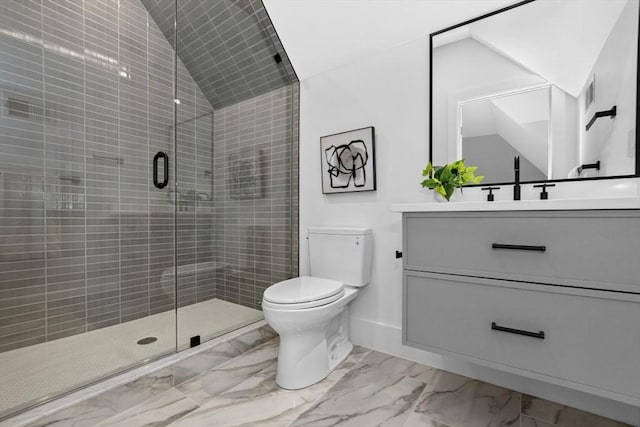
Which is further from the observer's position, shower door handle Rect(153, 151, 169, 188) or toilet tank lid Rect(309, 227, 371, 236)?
shower door handle Rect(153, 151, 169, 188)

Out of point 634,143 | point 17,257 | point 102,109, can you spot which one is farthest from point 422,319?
point 102,109

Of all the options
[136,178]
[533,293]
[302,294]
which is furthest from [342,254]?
[136,178]

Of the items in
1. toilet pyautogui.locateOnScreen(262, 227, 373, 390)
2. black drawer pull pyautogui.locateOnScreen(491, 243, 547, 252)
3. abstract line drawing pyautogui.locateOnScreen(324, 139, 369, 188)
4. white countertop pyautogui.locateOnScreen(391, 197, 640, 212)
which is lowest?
toilet pyautogui.locateOnScreen(262, 227, 373, 390)

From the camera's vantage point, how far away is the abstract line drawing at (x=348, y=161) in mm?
1791

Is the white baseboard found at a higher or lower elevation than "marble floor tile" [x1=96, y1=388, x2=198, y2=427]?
higher

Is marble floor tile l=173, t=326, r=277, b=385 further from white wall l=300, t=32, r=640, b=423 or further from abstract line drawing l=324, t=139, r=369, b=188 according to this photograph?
abstract line drawing l=324, t=139, r=369, b=188

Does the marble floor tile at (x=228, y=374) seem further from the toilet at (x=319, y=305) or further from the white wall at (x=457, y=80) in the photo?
the white wall at (x=457, y=80)

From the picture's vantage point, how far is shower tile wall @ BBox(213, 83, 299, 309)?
7.18ft

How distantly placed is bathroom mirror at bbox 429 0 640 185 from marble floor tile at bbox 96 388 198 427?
5.43ft

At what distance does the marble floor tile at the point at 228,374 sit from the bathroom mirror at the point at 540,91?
1.44m

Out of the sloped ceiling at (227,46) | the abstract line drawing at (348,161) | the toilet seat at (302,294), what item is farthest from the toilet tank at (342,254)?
the sloped ceiling at (227,46)

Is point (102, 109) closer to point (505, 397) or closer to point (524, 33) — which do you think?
point (524, 33)

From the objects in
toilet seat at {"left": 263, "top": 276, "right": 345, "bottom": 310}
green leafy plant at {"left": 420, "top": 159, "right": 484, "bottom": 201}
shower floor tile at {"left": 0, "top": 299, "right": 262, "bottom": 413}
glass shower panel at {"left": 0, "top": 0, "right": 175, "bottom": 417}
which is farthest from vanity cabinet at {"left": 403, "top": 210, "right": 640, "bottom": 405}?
glass shower panel at {"left": 0, "top": 0, "right": 175, "bottom": 417}

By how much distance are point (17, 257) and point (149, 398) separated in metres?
1.08
